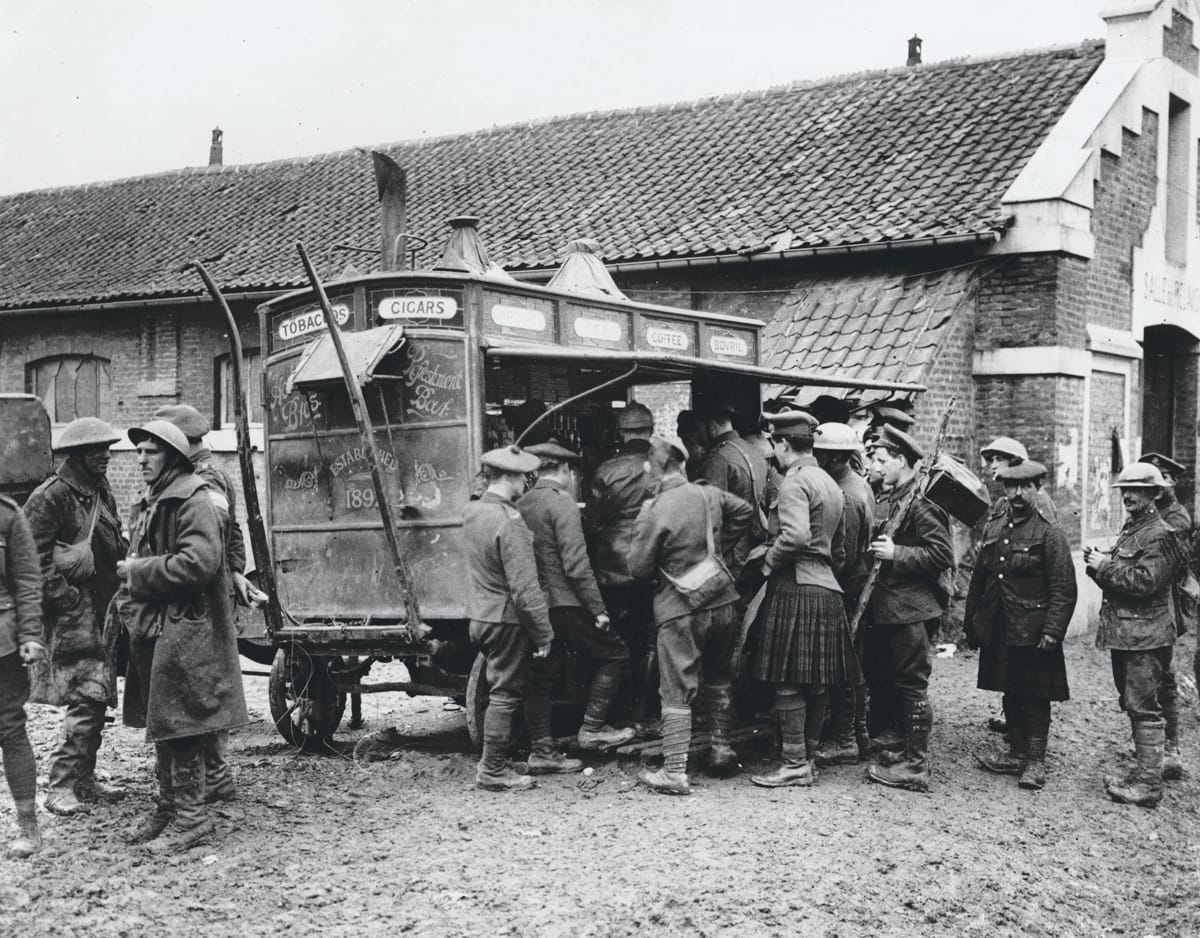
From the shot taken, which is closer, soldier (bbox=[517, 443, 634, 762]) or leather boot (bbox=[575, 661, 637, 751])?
soldier (bbox=[517, 443, 634, 762])

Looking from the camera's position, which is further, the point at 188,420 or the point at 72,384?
the point at 72,384

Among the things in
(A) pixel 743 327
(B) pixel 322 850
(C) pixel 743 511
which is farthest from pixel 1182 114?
(B) pixel 322 850

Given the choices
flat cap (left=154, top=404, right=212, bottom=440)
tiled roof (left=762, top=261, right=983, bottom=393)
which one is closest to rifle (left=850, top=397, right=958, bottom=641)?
flat cap (left=154, top=404, right=212, bottom=440)

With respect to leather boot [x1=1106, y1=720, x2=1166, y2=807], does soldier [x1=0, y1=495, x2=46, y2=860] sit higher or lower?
higher

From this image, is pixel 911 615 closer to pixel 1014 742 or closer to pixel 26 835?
pixel 1014 742

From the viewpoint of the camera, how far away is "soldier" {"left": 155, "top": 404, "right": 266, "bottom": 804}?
6.76 m

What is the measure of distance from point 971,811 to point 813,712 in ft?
3.22

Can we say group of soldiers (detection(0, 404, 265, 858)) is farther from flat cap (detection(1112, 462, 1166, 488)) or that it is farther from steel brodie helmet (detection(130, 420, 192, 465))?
flat cap (detection(1112, 462, 1166, 488))

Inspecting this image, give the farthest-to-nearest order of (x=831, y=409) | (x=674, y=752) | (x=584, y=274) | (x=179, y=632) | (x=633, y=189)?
(x=633, y=189), (x=831, y=409), (x=584, y=274), (x=674, y=752), (x=179, y=632)

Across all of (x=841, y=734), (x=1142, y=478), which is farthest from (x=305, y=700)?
(x=1142, y=478)

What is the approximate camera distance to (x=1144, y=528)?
7.50 metres

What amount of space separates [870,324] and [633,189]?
4.93 m

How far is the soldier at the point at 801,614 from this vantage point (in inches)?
278

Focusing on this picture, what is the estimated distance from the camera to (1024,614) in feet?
24.6
